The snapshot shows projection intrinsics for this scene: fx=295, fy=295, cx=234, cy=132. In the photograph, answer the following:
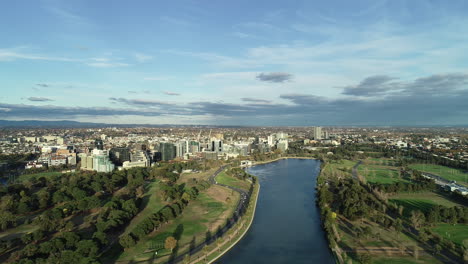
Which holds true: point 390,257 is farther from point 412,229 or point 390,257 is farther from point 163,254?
point 163,254

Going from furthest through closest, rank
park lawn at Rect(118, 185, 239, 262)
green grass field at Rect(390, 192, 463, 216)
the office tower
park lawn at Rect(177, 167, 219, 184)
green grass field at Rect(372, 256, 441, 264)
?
the office tower < park lawn at Rect(177, 167, 219, 184) < green grass field at Rect(390, 192, 463, 216) < park lawn at Rect(118, 185, 239, 262) < green grass field at Rect(372, 256, 441, 264)

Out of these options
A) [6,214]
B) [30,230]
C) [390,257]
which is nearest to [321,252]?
[390,257]

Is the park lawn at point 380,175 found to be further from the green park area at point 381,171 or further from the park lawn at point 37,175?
the park lawn at point 37,175

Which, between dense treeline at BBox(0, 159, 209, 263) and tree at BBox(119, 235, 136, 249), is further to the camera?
tree at BBox(119, 235, 136, 249)

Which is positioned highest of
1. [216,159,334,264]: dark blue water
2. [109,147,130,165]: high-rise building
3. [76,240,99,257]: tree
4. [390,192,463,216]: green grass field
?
[109,147,130,165]: high-rise building

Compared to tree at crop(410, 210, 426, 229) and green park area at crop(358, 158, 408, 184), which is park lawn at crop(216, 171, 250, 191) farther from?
tree at crop(410, 210, 426, 229)

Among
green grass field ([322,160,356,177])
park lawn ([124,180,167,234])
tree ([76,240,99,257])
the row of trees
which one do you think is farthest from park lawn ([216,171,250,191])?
tree ([76,240,99,257])

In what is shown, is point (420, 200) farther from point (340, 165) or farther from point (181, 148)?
point (181, 148)
